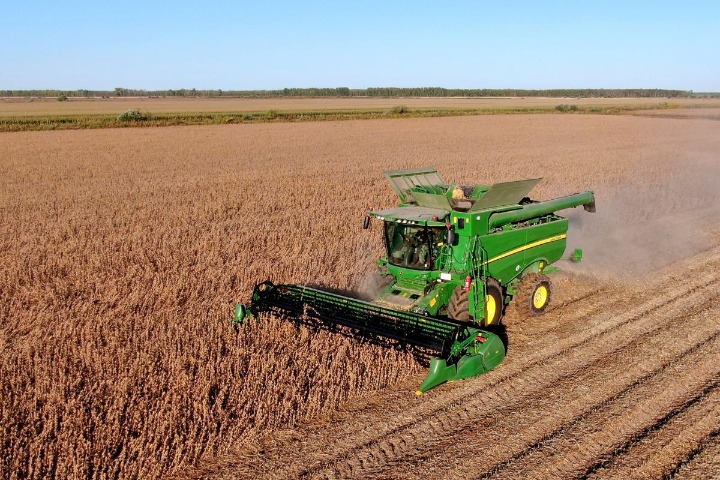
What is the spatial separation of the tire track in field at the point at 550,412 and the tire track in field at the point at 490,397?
15 centimetres

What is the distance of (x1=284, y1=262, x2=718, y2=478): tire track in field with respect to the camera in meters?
5.50

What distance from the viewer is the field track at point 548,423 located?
536 cm

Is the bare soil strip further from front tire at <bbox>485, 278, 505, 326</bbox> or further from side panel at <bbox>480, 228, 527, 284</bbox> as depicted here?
side panel at <bbox>480, 228, 527, 284</bbox>

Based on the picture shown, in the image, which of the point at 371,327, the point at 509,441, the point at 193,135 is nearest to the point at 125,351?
the point at 371,327

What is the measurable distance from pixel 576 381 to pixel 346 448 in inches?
116

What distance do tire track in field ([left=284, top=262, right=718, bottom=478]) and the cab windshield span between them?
1.84 m

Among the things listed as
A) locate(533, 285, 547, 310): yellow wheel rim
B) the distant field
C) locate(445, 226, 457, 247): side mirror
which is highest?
the distant field

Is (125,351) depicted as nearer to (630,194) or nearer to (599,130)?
(630,194)

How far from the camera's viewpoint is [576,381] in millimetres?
6910

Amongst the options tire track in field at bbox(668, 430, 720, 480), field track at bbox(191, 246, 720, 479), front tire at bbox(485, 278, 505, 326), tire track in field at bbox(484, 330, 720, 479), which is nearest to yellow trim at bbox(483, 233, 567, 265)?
front tire at bbox(485, 278, 505, 326)

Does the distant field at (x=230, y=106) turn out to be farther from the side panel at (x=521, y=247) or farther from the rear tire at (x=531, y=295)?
the rear tire at (x=531, y=295)

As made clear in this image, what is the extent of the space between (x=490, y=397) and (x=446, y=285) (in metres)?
1.76

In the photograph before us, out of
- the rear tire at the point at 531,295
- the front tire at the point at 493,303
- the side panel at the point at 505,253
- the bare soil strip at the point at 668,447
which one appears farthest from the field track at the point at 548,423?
the side panel at the point at 505,253

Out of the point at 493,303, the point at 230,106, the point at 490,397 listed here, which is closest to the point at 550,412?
the point at 490,397
